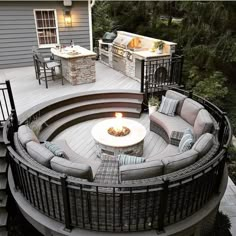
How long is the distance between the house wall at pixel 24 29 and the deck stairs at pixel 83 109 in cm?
408

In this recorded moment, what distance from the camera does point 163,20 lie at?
51.3 ft

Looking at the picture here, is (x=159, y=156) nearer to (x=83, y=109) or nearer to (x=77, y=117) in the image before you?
(x=77, y=117)

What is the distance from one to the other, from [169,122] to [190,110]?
0.57 meters

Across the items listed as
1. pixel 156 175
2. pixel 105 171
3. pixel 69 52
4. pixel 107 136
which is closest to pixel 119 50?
pixel 69 52

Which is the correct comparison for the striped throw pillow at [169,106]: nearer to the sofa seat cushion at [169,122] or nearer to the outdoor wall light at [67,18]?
the sofa seat cushion at [169,122]

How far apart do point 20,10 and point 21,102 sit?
14.4 ft

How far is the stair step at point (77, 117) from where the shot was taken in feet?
18.9

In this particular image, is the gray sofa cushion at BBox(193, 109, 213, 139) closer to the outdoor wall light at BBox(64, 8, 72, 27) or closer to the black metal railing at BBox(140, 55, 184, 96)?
the black metal railing at BBox(140, 55, 184, 96)

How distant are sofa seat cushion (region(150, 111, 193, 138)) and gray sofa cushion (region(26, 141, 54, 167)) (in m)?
2.82

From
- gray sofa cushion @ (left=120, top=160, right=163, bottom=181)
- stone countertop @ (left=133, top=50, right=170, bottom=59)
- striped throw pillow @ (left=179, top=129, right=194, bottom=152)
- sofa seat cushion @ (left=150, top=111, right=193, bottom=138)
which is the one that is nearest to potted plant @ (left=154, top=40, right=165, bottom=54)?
stone countertop @ (left=133, top=50, right=170, bottom=59)

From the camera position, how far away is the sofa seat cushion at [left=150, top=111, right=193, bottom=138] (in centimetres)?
551

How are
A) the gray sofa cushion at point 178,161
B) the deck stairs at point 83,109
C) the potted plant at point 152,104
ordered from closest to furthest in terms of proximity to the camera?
1. the gray sofa cushion at point 178,161
2. the deck stairs at point 83,109
3. the potted plant at point 152,104

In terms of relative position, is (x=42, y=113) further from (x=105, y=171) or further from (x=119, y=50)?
(x=119, y=50)

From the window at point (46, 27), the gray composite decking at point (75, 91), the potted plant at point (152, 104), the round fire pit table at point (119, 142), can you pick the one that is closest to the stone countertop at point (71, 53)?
the gray composite decking at point (75, 91)
